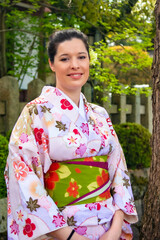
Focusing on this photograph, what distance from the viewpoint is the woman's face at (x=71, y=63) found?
2209mm

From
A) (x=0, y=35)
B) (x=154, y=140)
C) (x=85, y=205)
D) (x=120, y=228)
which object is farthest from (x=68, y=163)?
(x=0, y=35)

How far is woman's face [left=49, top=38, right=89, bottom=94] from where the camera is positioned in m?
2.21

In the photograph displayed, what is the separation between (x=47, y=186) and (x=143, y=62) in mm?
3864

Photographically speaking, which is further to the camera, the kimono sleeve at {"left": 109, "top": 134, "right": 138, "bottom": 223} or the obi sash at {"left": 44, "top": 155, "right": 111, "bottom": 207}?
the kimono sleeve at {"left": 109, "top": 134, "right": 138, "bottom": 223}

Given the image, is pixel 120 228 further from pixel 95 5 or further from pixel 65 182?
pixel 95 5

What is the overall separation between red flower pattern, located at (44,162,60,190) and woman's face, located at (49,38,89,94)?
19.9 inches

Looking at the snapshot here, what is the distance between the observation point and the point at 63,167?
2.15m

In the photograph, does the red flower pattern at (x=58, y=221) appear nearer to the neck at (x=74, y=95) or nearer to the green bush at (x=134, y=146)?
the neck at (x=74, y=95)

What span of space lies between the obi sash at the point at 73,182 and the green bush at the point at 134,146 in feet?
11.0

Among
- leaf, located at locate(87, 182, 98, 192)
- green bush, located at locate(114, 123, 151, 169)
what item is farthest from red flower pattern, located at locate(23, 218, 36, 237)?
green bush, located at locate(114, 123, 151, 169)

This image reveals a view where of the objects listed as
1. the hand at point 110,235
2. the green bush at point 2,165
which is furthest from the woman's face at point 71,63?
the green bush at point 2,165

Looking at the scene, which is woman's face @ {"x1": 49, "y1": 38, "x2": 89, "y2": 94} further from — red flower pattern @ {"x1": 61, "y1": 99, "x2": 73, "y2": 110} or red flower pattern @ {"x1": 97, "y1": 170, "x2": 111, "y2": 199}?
red flower pattern @ {"x1": 97, "y1": 170, "x2": 111, "y2": 199}

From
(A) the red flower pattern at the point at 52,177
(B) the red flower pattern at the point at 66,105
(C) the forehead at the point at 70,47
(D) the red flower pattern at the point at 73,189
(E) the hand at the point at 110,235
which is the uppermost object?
(C) the forehead at the point at 70,47

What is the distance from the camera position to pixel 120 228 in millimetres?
2250
